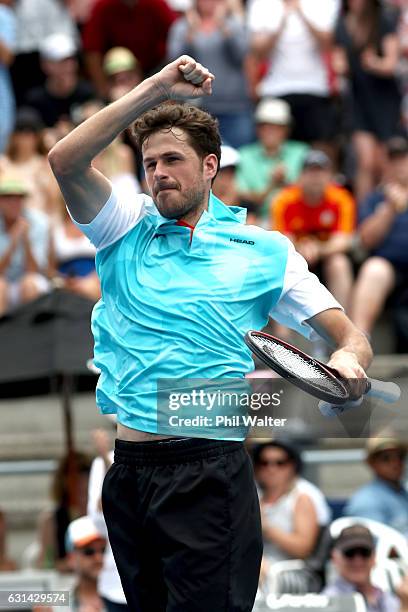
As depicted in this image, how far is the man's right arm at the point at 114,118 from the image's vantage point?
3.97 meters

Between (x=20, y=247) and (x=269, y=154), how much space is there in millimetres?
2516

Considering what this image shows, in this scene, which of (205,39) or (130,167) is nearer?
(130,167)

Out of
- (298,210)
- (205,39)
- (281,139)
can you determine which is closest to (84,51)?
(205,39)

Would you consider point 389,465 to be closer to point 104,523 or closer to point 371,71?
point 104,523

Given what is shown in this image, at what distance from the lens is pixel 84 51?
1312 centimetres

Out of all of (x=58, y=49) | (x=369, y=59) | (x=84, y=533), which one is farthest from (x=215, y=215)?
(x=58, y=49)

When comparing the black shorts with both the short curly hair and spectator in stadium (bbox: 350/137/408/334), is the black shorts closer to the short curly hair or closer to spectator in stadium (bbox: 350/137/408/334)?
the short curly hair

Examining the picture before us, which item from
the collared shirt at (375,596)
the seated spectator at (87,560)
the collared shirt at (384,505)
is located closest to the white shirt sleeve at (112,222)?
the seated spectator at (87,560)

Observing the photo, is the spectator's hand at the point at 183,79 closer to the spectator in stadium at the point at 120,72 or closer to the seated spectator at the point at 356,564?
the seated spectator at the point at 356,564

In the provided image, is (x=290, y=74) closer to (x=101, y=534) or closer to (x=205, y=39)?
(x=205, y=39)

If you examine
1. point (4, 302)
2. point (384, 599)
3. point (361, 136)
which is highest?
point (361, 136)

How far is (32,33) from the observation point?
1315cm

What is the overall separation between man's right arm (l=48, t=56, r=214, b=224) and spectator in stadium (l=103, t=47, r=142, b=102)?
8.00 metres

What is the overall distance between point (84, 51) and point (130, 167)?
7.84 feet
